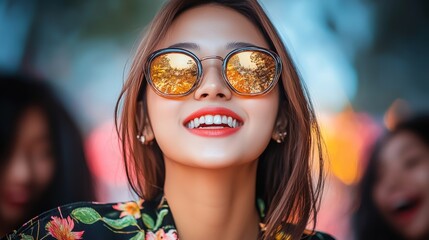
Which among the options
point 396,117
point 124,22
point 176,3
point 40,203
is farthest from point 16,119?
point 396,117

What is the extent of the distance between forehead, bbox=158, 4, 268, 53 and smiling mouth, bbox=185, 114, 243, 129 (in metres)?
0.18

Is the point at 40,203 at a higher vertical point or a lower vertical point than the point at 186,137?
lower

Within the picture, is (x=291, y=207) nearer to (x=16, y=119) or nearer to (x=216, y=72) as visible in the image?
(x=216, y=72)

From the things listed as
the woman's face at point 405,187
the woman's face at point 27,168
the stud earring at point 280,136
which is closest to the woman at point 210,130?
the stud earring at point 280,136

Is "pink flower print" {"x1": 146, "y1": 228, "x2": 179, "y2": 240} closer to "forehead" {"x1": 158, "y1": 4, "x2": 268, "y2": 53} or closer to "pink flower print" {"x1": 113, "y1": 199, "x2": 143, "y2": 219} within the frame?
"pink flower print" {"x1": 113, "y1": 199, "x2": 143, "y2": 219}

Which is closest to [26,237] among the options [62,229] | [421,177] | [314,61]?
[62,229]

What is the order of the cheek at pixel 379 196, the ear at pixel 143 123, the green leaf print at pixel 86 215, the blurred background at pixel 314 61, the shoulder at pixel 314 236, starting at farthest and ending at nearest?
the cheek at pixel 379 196
the blurred background at pixel 314 61
the shoulder at pixel 314 236
the ear at pixel 143 123
the green leaf print at pixel 86 215

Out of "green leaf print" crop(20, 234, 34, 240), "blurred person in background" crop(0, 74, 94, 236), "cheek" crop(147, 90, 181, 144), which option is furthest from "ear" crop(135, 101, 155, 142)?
"blurred person in background" crop(0, 74, 94, 236)

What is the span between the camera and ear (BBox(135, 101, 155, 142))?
1.86 meters

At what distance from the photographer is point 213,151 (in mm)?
1658

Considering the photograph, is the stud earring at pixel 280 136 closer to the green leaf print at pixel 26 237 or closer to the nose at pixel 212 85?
the nose at pixel 212 85

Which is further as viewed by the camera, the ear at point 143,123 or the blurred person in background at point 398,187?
the blurred person in background at point 398,187

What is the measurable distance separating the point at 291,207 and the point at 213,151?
13.7 inches

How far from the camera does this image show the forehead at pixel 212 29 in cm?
176
